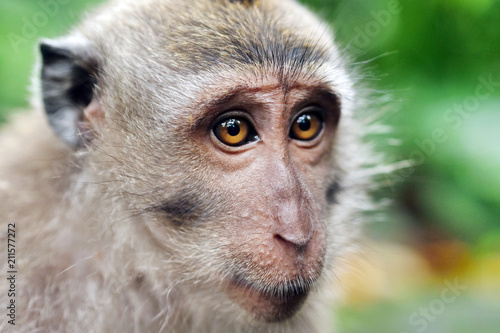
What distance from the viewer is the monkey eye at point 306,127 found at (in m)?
2.98

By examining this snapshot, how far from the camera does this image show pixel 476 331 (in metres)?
4.30

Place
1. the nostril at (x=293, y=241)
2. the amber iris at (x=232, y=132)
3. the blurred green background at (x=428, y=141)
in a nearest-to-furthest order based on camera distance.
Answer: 1. the nostril at (x=293, y=241)
2. the amber iris at (x=232, y=132)
3. the blurred green background at (x=428, y=141)

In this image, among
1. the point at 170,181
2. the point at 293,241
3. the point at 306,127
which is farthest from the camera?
the point at 306,127

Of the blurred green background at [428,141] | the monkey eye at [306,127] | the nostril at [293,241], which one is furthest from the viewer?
the blurred green background at [428,141]

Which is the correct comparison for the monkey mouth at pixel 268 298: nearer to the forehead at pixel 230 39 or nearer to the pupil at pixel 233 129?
the pupil at pixel 233 129

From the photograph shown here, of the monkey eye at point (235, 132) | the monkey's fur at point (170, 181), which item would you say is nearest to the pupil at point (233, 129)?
the monkey eye at point (235, 132)

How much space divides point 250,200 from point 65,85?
1.17m

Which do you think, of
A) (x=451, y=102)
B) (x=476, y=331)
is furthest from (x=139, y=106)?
(x=451, y=102)

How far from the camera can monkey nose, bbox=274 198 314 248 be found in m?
2.39

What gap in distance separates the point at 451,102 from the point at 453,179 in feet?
2.44

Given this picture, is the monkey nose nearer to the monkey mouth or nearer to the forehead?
the monkey mouth

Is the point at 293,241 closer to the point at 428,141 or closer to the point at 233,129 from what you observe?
the point at 233,129

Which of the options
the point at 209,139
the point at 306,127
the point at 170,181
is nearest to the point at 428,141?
the point at 306,127

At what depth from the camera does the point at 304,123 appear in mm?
3008
